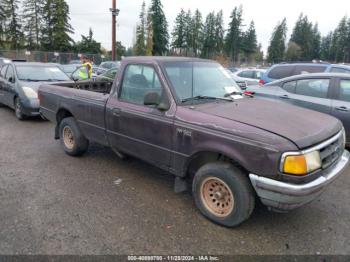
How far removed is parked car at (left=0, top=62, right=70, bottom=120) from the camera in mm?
7656

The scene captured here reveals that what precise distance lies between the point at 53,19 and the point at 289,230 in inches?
2406

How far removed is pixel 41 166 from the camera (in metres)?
4.80

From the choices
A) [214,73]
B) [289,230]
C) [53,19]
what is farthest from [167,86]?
[53,19]

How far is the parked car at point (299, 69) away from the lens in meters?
8.29

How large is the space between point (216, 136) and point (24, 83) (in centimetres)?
706

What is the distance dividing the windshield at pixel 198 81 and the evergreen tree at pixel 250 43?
7813 centimetres

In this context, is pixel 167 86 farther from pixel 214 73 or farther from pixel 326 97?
pixel 326 97

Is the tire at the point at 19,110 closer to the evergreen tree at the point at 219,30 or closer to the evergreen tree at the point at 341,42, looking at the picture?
the evergreen tree at the point at 219,30

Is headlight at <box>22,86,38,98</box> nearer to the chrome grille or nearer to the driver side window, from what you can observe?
the driver side window

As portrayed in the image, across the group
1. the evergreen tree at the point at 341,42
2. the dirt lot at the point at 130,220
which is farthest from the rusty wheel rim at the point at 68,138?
the evergreen tree at the point at 341,42

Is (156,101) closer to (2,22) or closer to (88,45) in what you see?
(88,45)

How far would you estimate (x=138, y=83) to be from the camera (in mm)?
3902

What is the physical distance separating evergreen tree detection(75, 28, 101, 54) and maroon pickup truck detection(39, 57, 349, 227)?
59251 millimetres

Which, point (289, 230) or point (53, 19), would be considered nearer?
point (289, 230)
